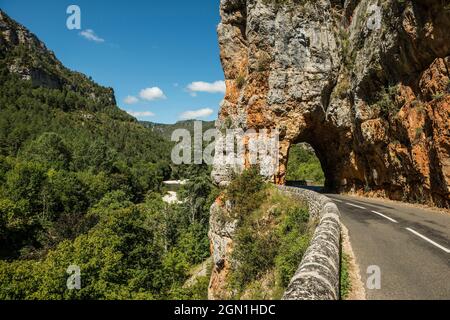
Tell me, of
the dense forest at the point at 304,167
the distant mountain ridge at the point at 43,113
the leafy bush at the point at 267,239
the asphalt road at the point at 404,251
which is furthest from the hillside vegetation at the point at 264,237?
the distant mountain ridge at the point at 43,113

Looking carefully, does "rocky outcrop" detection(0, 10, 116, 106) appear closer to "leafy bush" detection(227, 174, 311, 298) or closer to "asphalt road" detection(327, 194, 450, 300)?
"leafy bush" detection(227, 174, 311, 298)

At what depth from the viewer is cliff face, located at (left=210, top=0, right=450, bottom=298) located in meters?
17.9

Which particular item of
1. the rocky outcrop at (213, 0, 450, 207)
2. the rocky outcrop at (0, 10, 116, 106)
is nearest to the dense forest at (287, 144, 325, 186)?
the rocky outcrop at (213, 0, 450, 207)

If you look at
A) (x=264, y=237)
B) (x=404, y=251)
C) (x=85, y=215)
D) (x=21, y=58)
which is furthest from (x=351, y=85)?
(x=21, y=58)

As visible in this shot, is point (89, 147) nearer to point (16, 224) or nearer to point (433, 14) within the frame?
point (16, 224)

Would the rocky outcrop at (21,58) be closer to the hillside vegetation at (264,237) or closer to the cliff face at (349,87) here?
the cliff face at (349,87)

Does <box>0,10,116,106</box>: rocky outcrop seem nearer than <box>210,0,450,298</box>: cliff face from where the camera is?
No

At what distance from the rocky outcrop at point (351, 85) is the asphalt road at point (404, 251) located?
5.41 m

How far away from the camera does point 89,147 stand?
81375 millimetres

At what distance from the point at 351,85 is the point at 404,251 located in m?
22.5

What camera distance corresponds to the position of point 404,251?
9062mm

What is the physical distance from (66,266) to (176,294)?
7.50m

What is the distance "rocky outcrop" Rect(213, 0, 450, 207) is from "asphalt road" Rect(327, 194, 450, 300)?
17.8 ft
